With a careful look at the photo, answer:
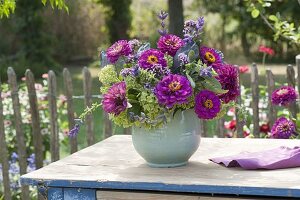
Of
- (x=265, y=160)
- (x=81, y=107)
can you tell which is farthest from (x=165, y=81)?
(x=81, y=107)

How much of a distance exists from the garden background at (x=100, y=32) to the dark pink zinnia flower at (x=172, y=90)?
10.3 m

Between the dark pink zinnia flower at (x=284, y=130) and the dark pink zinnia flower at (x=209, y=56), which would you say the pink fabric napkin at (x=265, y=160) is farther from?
the dark pink zinnia flower at (x=284, y=130)

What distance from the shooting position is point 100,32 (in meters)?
18.7

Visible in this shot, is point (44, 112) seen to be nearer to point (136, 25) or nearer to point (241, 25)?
point (241, 25)

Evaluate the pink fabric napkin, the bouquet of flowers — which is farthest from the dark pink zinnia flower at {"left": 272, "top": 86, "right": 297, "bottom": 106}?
the bouquet of flowers

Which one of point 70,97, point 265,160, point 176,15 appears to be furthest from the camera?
point 176,15

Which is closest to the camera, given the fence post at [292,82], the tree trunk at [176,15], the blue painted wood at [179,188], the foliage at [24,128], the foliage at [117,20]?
the blue painted wood at [179,188]

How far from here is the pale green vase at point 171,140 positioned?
2.56m

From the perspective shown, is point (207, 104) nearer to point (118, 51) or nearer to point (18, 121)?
point (118, 51)

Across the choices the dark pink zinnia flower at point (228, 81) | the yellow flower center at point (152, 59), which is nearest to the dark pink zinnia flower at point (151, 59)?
the yellow flower center at point (152, 59)

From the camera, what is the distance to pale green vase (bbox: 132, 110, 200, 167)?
2.56 m

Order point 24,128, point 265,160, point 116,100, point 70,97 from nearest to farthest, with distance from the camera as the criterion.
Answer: point 116,100 → point 265,160 → point 70,97 → point 24,128

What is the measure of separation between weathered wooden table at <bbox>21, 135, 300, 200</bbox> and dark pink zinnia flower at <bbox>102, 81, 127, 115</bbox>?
0.81 ft

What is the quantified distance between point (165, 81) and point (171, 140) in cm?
25
